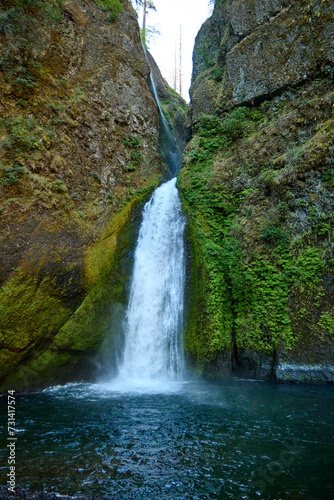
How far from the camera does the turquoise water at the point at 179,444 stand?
3189 millimetres

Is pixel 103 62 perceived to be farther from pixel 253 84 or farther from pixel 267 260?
pixel 267 260

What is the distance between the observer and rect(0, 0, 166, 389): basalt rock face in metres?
7.57

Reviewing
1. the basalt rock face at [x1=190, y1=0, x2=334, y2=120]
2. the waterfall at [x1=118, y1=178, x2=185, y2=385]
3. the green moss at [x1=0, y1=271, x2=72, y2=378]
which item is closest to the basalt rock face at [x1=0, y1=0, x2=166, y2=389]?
the green moss at [x1=0, y1=271, x2=72, y2=378]

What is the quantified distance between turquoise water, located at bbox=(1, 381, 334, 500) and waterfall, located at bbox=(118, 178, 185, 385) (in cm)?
157

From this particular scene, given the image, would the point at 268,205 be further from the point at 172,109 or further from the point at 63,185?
the point at 172,109

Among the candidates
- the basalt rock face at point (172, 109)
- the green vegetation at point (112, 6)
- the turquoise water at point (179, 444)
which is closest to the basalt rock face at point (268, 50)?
the green vegetation at point (112, 6)

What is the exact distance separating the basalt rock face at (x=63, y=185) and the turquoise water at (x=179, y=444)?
164 cm

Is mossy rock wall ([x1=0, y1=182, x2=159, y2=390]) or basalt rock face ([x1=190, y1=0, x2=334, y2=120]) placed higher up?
basalt rock face ([x1=190, y1=0, x2=334, y2=120])

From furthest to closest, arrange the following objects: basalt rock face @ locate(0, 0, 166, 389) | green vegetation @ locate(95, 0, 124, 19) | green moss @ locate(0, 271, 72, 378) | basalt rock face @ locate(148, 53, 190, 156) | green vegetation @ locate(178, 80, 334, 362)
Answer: basalt rock face @ locate(148, 53, 190, 156) < green vegetation @ locate(95, 0, 124, 19) < green vegetation @ locate(178, 80, 334, 362) < basalt rock face @ locate(0, 0, 166, 389) < green moss @ locate(0, 271, 72, 378)

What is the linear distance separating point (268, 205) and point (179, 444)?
7.35 meters

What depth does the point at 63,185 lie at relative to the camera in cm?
929

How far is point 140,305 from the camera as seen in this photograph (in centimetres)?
938

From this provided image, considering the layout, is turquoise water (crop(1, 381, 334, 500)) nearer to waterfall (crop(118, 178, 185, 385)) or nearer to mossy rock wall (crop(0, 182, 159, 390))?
mossy rock wall (crop(0, 182, 159, 390))

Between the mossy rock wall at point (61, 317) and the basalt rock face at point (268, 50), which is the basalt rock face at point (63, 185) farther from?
the basalt rock face at point (268, 50)
